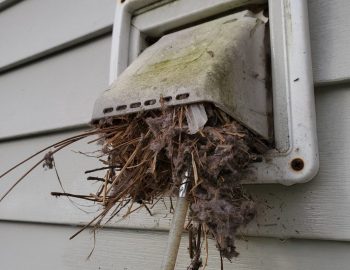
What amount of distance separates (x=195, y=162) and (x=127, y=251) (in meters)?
0.41

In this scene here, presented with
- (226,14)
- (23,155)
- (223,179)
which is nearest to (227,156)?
(223,179)

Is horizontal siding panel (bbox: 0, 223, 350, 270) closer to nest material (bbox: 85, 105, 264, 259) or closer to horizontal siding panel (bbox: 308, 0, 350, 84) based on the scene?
nest material (bbox: 85, 105, 264, 259)

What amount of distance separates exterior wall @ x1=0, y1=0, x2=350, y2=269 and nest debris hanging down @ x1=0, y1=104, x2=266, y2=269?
0.10m

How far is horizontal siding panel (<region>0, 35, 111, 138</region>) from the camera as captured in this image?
0.96m

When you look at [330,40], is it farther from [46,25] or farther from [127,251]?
[46,25]

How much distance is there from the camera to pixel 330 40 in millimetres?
585

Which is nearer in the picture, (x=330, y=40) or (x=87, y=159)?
(x=330, y=40)

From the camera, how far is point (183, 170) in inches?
18.5

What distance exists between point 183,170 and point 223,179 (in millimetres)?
50

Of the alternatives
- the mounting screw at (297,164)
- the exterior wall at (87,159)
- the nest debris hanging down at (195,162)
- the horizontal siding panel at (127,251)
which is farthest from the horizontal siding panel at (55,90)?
the mounting screw at (297,164)

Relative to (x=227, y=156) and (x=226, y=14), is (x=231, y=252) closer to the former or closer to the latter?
(x=227, y=156)

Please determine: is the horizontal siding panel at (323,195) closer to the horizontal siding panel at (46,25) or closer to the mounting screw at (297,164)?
the mounting screw at (297,164)

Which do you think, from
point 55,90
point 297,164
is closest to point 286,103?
point 297,164

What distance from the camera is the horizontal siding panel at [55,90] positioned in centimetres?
96
